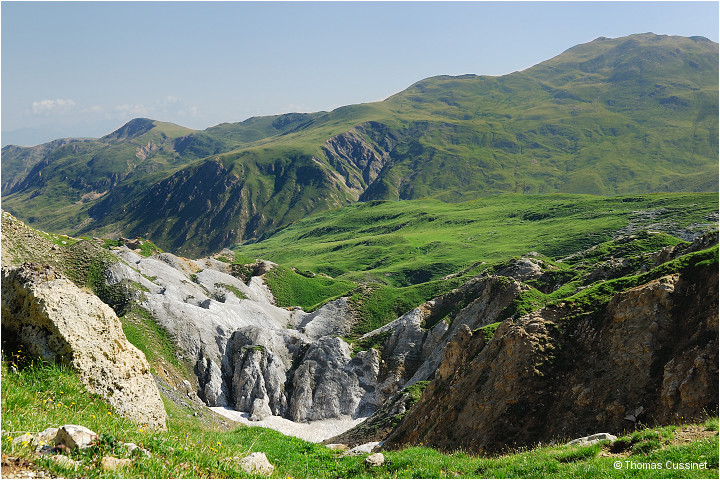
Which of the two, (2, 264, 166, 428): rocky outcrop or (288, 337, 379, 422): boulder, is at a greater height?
(2, 264, 166, 428): rocky outcrop

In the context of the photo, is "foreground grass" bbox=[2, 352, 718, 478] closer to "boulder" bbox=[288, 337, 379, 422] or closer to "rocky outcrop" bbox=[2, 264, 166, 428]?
"rocky outcrop" bbox=[2, 264, 166, 428]

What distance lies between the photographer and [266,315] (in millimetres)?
89000

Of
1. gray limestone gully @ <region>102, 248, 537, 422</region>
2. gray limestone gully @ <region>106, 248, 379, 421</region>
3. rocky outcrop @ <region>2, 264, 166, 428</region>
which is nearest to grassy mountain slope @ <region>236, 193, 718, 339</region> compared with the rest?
gray limestone gully @ <region>102, 248, 537, 422</region>

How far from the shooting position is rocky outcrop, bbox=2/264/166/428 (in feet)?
54.4

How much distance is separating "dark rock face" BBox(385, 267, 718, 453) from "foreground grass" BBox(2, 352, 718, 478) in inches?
297

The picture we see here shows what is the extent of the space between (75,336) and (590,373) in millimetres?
26367

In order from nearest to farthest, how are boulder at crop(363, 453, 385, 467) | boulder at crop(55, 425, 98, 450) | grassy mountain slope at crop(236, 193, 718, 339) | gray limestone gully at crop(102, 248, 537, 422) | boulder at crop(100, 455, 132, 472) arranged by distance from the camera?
boulder at crop(100, 455, 132, 472), boulder at crop(55, 425, 98, 450), boulder at crop(363, 453, 385, 467), gray limestone gully at crop(102, 248, 537, 422), grassy mountain slope at crop(236, 193, 718, 339)

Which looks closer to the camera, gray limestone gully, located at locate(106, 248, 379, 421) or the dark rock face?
the dark rock face

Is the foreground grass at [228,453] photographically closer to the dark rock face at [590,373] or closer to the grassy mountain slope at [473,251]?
the dark rock face at [590,373]

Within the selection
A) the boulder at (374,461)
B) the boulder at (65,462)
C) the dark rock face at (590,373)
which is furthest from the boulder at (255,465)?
the dark rock face at (590,373)

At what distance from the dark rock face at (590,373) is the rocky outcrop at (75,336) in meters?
18.3

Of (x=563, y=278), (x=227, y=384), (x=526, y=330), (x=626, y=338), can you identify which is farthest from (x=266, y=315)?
(x=626, y=338)

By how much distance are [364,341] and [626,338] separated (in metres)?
49.7

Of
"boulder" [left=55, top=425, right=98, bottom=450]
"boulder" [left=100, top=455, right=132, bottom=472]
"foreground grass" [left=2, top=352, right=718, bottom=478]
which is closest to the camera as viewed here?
"boulder" [left=100, top=455, right=132, bottom=472]
